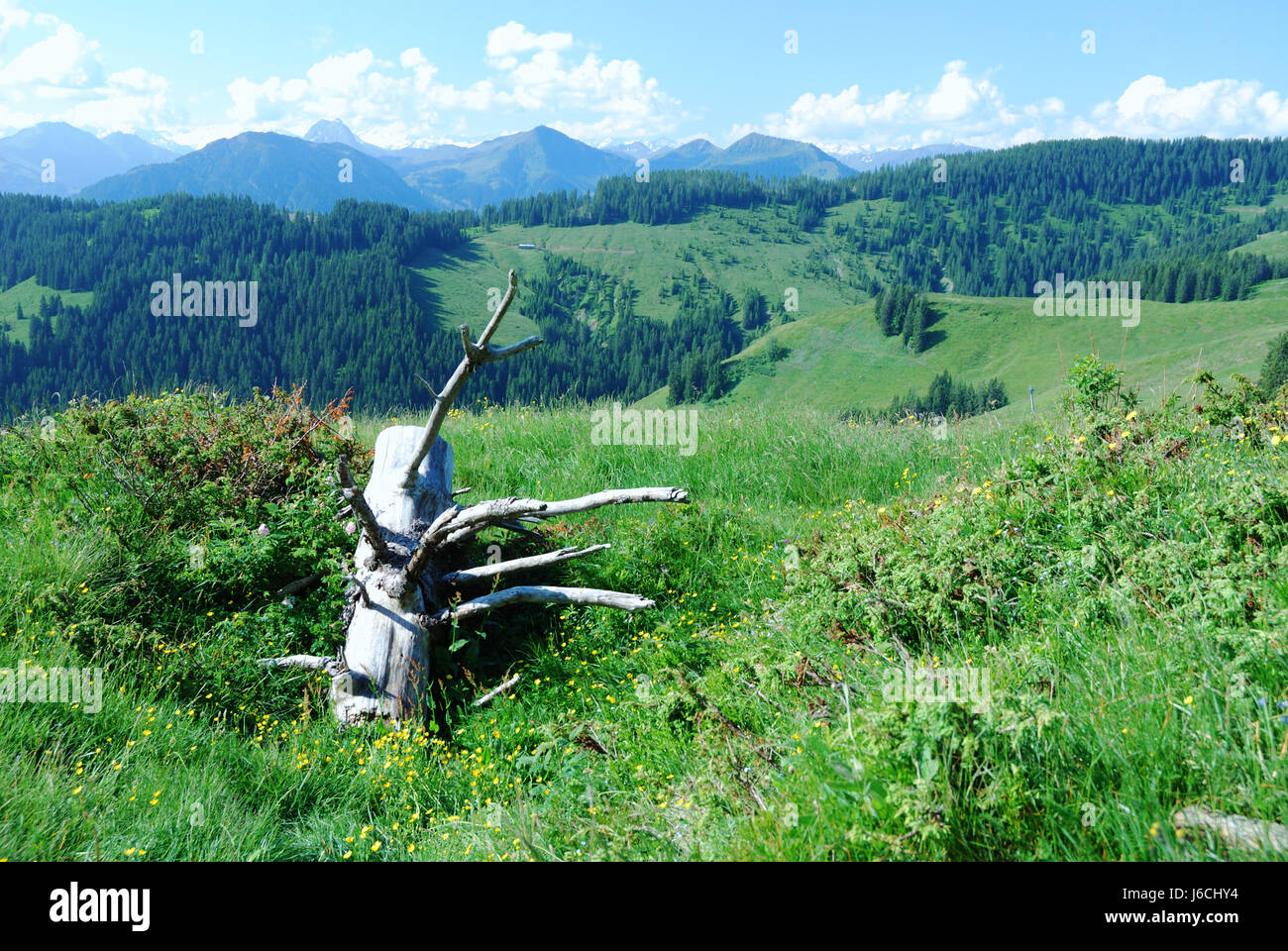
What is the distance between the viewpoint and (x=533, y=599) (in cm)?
652

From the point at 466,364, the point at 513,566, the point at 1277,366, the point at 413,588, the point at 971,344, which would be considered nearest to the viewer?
the point at 466,364

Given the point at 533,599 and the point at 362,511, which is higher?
the point at 362,511

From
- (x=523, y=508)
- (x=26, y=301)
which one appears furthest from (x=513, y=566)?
(x=26, y=301)

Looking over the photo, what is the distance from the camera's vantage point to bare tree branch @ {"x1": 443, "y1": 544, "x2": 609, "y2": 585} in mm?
6441

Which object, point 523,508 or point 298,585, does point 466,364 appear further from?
point 298,585

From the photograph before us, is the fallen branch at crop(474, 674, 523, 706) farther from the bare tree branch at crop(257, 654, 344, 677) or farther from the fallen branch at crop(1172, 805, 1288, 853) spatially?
the fallen branch at crop(1172, 805, 1288, 853)

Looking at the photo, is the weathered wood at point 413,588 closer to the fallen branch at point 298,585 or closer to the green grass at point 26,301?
the fallen branch at point 298,585

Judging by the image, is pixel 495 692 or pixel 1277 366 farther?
pixel 1277 366

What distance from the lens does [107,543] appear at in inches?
253

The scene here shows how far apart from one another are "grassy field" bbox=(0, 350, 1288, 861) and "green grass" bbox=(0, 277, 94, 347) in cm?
18435

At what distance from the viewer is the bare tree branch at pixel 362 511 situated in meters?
5.55

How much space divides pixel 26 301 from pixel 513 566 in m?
208

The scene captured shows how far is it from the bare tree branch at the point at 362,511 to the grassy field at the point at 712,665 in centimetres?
61

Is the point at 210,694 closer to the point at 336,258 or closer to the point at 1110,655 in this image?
the point at 1110,655
